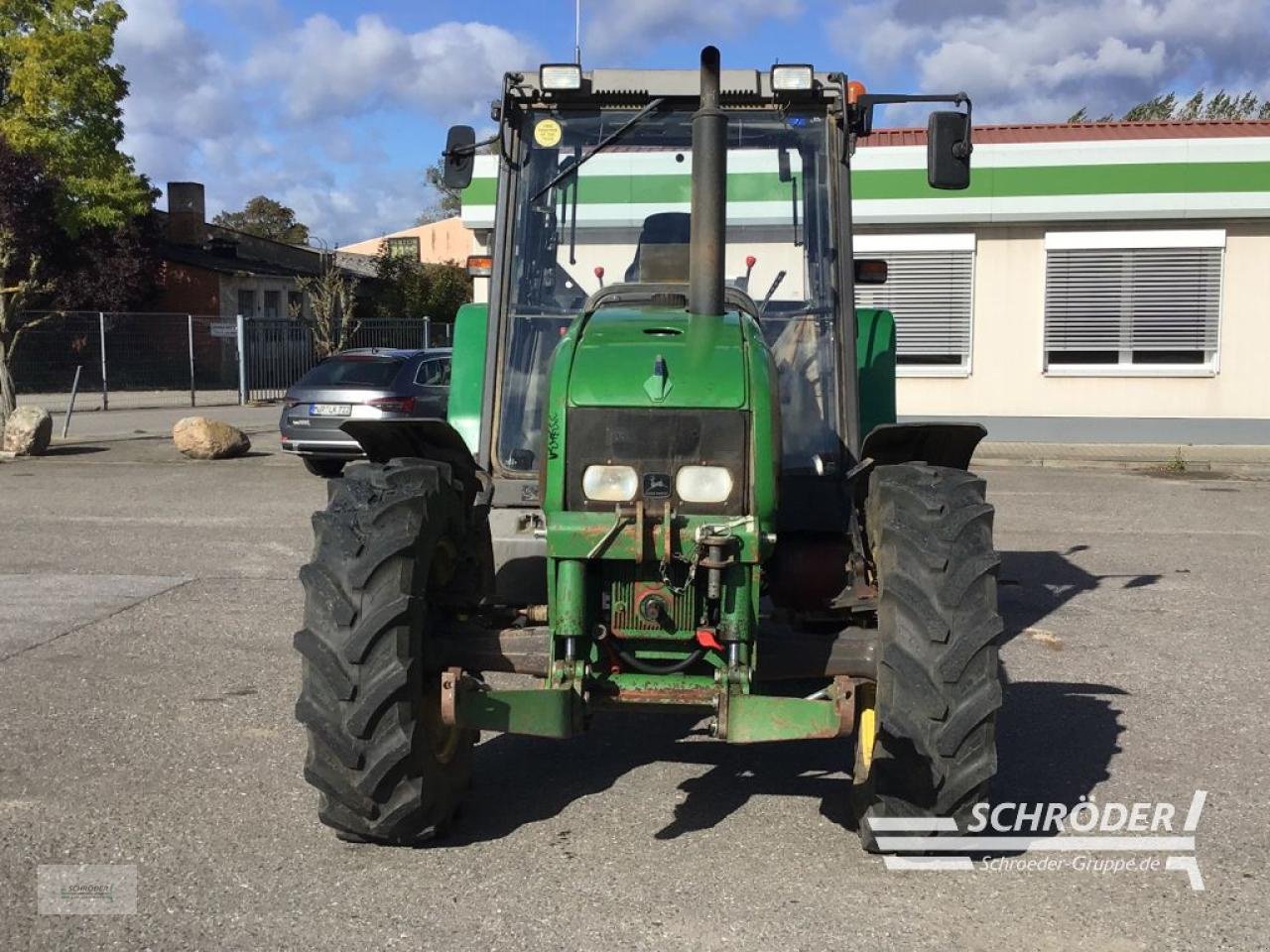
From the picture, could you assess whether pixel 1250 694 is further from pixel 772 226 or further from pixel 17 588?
pixel 17 588

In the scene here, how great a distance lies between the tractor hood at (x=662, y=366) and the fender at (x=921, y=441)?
74 cm

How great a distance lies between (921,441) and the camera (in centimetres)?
548

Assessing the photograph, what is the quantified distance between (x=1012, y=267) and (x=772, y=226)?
46.7ft

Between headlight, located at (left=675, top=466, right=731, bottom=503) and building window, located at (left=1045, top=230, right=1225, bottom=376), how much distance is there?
16.3 meters

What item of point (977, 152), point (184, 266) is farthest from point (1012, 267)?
point (184, 266)

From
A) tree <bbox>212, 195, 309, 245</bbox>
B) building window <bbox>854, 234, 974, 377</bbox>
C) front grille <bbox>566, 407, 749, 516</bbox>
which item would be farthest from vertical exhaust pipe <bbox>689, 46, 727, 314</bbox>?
tree <bbox>212, 195, 309, 245</bbox>

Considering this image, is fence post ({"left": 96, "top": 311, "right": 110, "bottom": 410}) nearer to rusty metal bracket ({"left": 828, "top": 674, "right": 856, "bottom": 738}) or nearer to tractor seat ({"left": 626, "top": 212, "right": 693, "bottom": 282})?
tractor seat ({"left": 626, "top": 212, "right": 693, "bottom": 282})

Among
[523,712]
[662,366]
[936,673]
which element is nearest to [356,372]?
[662,366]

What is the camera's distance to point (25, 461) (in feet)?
55.7

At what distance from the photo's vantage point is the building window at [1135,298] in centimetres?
1934

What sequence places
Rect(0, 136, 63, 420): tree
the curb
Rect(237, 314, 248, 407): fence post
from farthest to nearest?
Rect(0, 136, 63, 420): tree < Rect(237, 314, 248, 407): fence post < the curb

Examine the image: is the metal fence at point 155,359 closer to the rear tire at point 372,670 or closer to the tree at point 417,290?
the tree at point 417,290

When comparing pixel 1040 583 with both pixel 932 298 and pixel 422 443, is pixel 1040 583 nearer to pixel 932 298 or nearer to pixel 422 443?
pixel 422 443

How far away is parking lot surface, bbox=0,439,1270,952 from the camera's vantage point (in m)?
4.11
